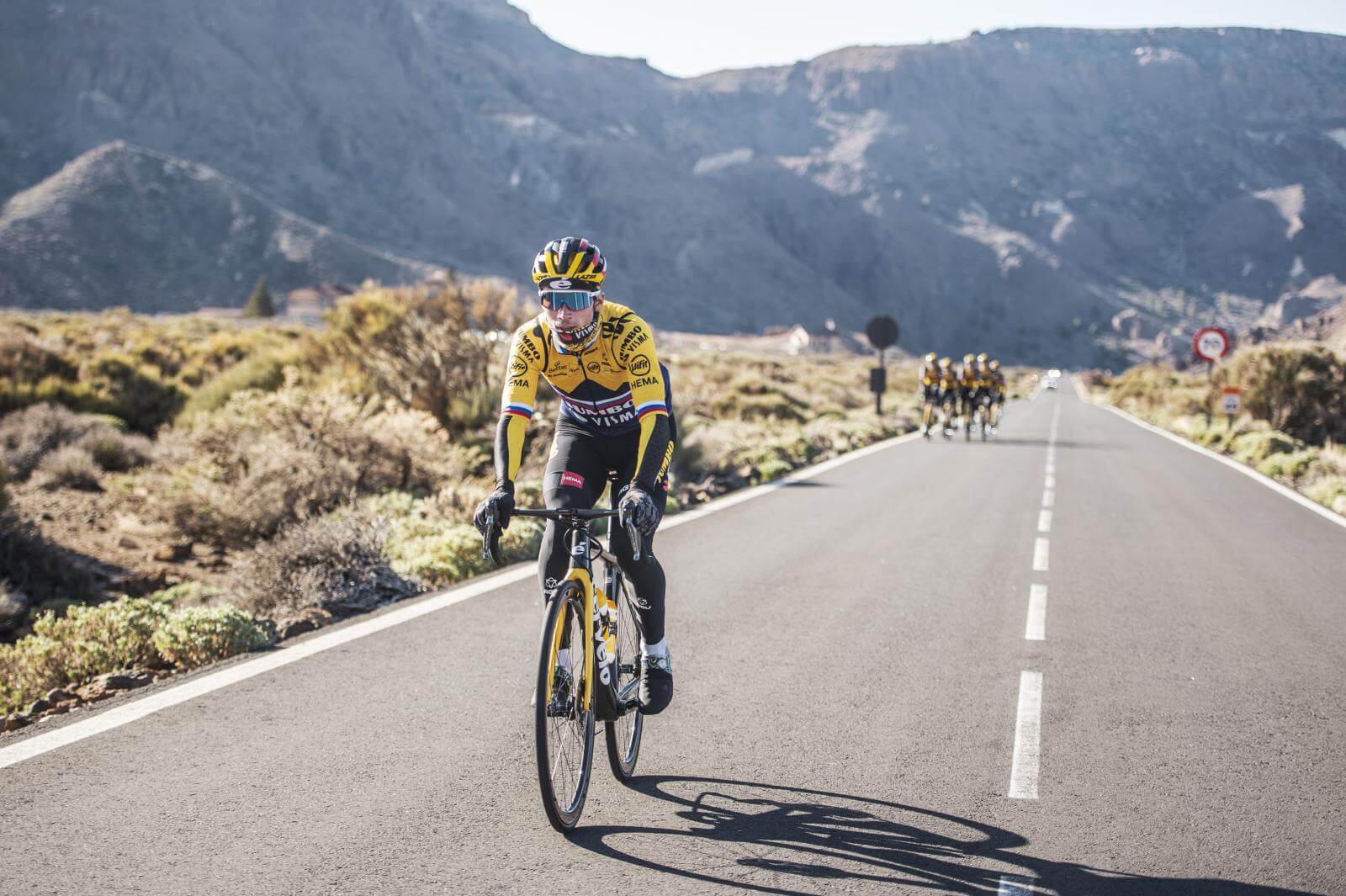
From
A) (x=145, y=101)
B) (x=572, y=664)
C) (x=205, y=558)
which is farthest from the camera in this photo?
(x=145, y=101)

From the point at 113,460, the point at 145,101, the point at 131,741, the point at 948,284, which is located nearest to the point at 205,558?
the point at 113,460

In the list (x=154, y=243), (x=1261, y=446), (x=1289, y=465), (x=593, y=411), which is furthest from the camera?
(x=154, y=243)

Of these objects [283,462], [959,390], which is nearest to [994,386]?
[959,390]

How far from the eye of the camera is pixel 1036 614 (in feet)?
24.3

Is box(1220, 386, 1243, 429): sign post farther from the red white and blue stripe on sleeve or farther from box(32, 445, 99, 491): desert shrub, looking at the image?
the red white and blue stripe on sleeve

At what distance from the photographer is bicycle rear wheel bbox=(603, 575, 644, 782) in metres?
4.33

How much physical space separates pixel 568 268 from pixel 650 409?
64cm

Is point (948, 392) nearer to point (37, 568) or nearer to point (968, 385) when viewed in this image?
point (968, 385)

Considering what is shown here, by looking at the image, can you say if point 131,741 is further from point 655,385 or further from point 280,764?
point 655,385

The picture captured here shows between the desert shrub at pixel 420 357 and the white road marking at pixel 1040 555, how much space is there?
7.03 metres

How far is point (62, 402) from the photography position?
1653 cm

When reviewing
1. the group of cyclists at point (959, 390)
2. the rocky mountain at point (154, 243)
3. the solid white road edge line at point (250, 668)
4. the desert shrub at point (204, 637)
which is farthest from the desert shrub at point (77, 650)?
the rocky mountain at point (154, 243)

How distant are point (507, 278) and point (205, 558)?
131020 millimetres

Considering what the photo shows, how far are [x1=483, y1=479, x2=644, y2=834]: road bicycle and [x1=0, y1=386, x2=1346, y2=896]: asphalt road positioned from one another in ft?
0.55
